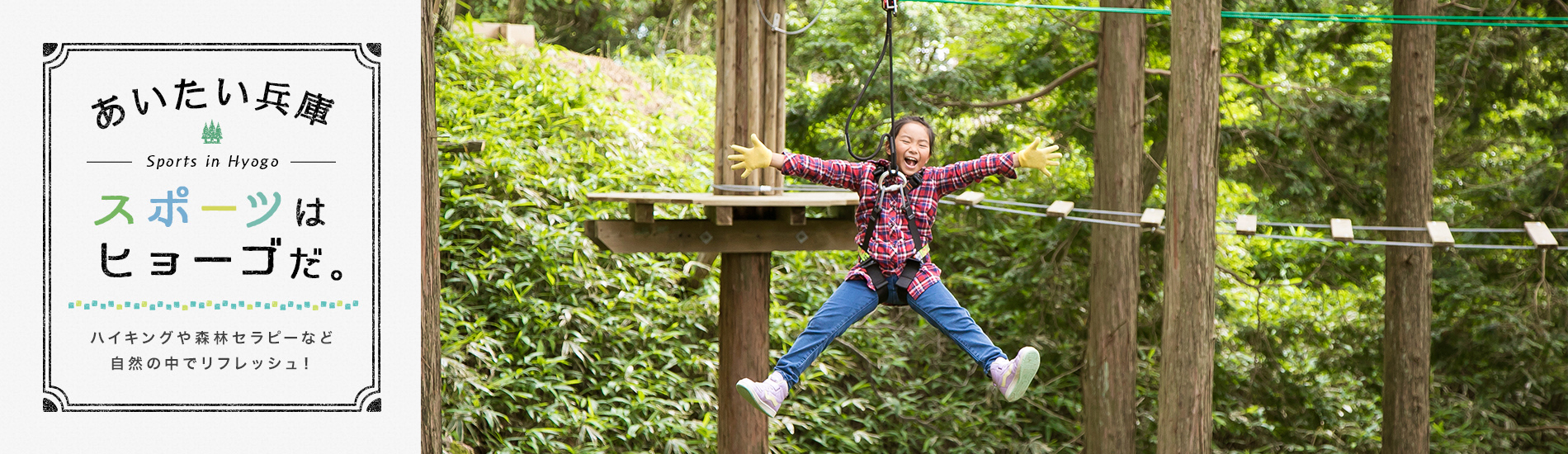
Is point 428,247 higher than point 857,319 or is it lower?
higher

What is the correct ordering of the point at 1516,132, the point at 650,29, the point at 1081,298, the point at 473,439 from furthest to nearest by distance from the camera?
the point at 650,29, the point at 1081,298, the point at 1516,132, the point at 473,439

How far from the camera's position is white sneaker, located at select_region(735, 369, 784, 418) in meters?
3.25

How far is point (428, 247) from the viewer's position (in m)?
3.66

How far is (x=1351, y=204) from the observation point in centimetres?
753

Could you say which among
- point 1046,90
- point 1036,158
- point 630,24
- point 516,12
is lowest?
point 1036,158

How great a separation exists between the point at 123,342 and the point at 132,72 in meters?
0.83

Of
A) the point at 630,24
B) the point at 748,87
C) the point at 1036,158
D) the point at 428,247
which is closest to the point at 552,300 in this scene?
the point at 748,87

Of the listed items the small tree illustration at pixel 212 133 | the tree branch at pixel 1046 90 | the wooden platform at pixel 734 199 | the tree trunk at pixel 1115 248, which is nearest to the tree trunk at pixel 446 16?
the tree branch at pixel 1046 90

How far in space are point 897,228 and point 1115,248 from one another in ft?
11.8

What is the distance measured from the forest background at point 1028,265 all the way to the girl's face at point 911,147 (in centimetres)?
374

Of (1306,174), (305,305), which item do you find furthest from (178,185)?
(1306,174)

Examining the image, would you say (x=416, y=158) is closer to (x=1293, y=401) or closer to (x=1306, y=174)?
(x=1306, y=174)

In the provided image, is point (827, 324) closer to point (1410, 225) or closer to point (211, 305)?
point (211, 305)

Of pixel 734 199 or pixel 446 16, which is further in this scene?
pixel 446 16
